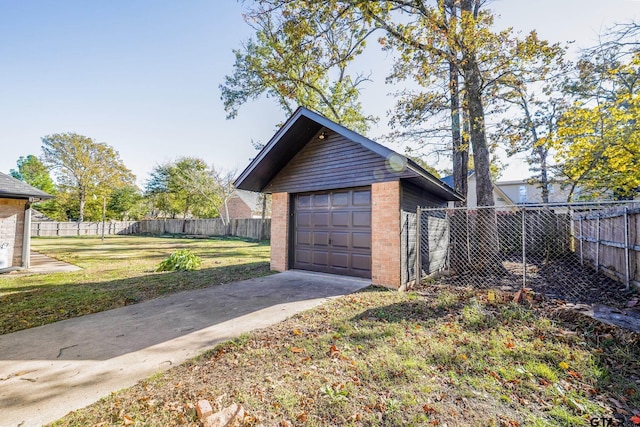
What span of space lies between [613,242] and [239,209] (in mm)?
38349

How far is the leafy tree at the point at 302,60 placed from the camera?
7.42 metres

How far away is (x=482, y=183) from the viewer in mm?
8172

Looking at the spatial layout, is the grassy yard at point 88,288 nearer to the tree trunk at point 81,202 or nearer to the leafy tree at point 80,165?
the tree trunk at point 81,202

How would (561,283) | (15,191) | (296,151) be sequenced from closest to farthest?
1. (561,283)
2. (15,191)
3. (296,151)

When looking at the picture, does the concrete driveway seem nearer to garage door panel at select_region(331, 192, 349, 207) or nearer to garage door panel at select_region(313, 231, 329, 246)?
garage door panel at select_region(313, 231, 329, 246)

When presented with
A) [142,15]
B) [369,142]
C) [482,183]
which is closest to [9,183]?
[142,15]

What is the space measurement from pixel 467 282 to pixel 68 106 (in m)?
15.6

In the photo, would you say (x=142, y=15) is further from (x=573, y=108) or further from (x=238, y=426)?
(x=573, y=108)

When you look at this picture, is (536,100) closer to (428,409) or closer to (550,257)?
(550,257)

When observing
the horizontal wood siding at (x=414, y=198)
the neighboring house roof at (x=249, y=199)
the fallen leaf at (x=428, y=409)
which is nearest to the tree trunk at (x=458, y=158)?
the horizontal wood siding at (x=414, y=198)

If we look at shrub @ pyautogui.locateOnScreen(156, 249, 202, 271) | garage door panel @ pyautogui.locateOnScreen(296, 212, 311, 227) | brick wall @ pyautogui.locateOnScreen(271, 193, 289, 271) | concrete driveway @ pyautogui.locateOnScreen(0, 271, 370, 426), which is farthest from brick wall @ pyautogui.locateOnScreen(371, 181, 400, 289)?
shrub @ pyautogui.locateOnScreen(156, 249, 202, 271)

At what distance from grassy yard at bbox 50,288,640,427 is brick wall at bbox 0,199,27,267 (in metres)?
9.55

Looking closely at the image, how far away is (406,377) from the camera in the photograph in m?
2.62

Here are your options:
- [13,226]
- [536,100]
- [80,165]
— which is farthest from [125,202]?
[536,100]
